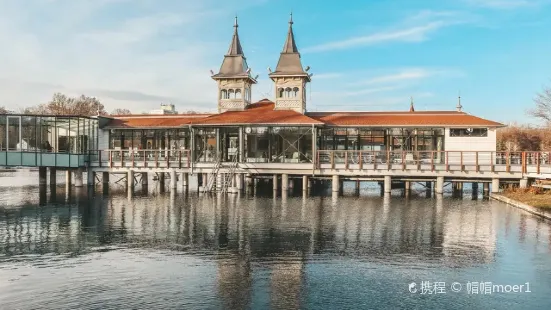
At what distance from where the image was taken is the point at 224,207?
2972 centimetres

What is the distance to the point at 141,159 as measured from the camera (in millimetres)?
41656

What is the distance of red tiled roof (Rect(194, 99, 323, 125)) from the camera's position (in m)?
39.1

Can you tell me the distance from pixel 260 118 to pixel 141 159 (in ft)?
33.5

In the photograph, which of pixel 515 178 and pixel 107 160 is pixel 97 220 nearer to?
pixel 107 160

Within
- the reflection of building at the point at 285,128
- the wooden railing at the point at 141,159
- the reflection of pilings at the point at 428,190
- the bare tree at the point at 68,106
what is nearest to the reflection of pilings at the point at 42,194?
the wooden railing at the point at 141,159

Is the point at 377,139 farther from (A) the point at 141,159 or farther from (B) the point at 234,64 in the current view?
(A) the point at 141,159

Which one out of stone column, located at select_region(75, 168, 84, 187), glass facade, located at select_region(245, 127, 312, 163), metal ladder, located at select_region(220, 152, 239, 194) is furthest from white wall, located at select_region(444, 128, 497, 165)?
stone column, located at select_region(75, 168, 84, 187)

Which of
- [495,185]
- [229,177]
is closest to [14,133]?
[229,177]

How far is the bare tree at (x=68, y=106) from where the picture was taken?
8894 centimetres

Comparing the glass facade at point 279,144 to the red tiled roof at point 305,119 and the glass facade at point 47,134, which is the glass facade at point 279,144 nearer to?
the red tiled roof at point 305,119

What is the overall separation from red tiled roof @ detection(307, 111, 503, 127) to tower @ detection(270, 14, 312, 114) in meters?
2.16

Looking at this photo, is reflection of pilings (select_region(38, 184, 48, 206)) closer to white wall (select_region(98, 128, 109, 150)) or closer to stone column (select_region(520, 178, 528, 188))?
white wall (select_region(98, 128, 109, 150))

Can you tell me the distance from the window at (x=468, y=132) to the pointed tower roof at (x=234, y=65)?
735 inches

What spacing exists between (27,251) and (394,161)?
27.2 meters
